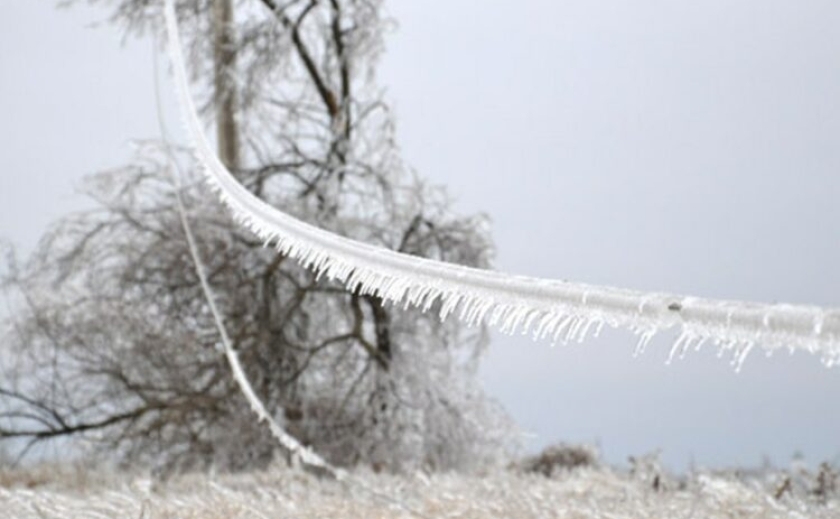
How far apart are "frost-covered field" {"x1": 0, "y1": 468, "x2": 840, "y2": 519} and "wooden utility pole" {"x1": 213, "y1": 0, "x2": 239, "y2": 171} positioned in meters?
3.81

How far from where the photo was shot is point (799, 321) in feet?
4.89

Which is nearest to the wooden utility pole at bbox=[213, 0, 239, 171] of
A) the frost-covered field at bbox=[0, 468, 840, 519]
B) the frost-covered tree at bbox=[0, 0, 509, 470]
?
the frost-covered tree at bbox=[0, 0, 509, 470]

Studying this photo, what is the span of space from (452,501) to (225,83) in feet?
16.8

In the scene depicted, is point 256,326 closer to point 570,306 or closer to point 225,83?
point 225,83

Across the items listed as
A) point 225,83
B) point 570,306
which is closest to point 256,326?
point 225,83

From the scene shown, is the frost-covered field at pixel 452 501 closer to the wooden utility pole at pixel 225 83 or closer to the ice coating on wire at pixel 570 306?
the ice coating on wire at pixel 570 306

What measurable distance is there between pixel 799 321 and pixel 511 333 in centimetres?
53

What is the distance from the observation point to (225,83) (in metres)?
8.39

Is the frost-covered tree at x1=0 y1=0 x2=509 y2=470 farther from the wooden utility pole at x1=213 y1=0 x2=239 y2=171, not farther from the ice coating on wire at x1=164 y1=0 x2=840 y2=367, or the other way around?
the ice coating on wire at x1=164 y1=0 x2=840 y2=367

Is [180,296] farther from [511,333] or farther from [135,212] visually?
[511,333]

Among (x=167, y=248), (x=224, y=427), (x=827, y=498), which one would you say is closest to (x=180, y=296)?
(x=167, y=248)

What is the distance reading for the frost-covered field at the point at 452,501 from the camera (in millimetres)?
3449

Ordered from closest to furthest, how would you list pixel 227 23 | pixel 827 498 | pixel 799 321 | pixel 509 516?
pixel 799 321
pixel 509 516
pixel 827 498
pixel 227 23

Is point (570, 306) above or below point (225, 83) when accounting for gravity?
below
